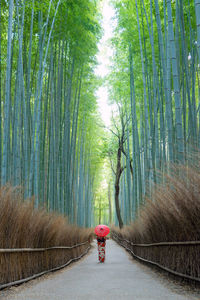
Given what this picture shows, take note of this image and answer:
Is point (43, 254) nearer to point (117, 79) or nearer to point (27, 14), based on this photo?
point (27, 14)

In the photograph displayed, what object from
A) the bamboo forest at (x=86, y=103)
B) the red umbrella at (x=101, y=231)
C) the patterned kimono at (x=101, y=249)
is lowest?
the patterned kimono at (x=101, y=249)

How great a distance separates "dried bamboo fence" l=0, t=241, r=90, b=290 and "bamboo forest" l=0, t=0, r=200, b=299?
0.06m

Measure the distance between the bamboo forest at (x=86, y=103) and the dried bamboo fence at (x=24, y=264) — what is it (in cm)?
6

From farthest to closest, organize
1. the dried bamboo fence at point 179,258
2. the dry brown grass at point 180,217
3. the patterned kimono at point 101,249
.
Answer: the patterned kimono at point 101,249
the dried bamboo fence at point 179,258
the dry brown grass at point 180,217

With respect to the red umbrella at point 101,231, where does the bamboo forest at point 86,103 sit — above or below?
above

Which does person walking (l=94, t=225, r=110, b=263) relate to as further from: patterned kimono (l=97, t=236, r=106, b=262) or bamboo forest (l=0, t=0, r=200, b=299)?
bamboo forest (l=0, t=0, r=200, b=299)

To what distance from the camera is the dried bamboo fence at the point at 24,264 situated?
3.19 meters

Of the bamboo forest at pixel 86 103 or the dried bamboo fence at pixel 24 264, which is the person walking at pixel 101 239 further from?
the dried bamboo fence at pixel 24 264

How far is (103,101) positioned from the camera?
15.6m

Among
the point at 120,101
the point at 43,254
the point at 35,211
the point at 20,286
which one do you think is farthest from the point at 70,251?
the point at 120,101

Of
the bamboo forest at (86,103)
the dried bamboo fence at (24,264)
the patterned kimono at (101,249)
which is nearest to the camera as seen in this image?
the dried bamboo fence at (24,264)

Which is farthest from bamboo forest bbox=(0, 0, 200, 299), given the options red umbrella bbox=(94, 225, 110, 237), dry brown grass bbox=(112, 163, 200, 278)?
red umbrella bbox=(94, 225, 110, 237)

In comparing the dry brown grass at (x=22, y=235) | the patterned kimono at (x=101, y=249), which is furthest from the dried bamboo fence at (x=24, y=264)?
the patterned kimono at (x=101, y=249)

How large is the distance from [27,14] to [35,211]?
3987 mm
